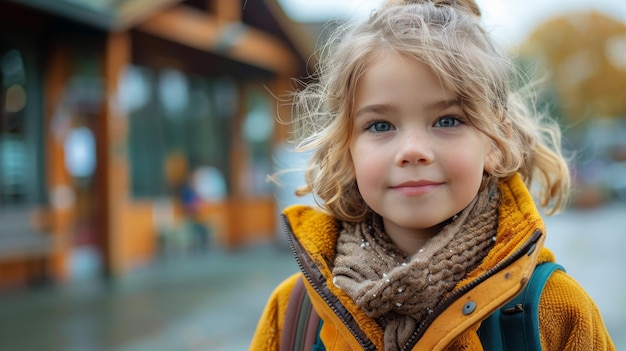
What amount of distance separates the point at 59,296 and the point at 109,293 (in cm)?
56

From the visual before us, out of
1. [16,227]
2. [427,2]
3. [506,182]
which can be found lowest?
[16,227]

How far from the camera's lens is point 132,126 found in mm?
10242

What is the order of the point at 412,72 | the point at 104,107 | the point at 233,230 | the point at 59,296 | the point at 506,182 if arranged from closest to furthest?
the point at 412,72, the point at 506,182, the point at 59,296, the point at 104,107, the point at 233,230

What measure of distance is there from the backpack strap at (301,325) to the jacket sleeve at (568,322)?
20.3 inches

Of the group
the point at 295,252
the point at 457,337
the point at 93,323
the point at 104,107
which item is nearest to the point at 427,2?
the point at 295,252

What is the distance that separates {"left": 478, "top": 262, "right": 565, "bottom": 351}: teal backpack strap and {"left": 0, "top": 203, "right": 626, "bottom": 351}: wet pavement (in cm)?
419

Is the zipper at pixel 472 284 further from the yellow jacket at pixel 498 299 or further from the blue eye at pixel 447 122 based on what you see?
the blue eye at pixel 447 122

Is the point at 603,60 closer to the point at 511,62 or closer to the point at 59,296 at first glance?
the point at 59,296

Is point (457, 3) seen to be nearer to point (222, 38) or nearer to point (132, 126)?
point (222, 38)

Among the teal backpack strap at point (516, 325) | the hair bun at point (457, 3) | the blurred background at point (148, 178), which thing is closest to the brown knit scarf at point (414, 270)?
the teal backpack strap at point (516, 325)

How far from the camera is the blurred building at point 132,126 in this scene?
311 inches

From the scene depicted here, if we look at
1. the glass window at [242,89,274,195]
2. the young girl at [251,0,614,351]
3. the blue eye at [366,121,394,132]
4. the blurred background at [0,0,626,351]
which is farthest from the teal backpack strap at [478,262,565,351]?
the glass window at [242,89,274,195]

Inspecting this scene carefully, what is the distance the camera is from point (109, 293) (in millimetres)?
7531

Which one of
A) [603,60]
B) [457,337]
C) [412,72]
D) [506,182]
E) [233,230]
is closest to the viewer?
[457,337]
